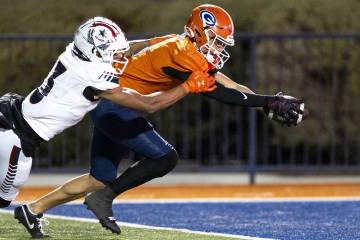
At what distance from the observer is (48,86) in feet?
28.0

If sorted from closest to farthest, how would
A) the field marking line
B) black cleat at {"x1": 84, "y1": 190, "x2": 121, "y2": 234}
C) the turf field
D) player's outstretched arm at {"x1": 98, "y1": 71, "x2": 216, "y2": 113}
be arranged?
1. player's outstretched arm at {"x1": 98, "y1": 71, "x2": 216, "y2": 113}
2. black cleat at {"x1": 84, "y1": 190, "x2": 121, "y2": 234}
3. the turf field
4. the field marking line

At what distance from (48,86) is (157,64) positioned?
0.91 m

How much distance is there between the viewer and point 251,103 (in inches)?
349

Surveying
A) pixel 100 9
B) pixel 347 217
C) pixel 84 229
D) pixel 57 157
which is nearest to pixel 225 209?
pixel 347 217

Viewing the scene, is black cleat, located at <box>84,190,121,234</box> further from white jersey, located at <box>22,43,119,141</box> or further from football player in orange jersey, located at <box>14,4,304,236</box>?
white jersey, located at <box>22,43,119,141</box>

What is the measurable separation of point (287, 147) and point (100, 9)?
3720mm

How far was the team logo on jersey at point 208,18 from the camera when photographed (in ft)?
29.3

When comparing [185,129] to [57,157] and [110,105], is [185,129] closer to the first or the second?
[57,157]

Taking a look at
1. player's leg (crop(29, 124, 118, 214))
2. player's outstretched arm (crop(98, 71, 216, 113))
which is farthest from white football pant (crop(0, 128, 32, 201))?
player's outstretched arm (crop(98, 71, 216, 113))

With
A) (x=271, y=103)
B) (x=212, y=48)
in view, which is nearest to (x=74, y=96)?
(x=212, y=48)

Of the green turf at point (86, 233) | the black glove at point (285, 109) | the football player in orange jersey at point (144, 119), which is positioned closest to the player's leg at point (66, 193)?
the football player in orange jersey at point (144, 119)

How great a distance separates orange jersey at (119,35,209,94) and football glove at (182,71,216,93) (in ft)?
1.04

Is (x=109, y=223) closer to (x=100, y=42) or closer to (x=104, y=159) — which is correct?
(x=104, y=159)

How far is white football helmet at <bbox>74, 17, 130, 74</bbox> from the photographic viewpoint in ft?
27.5
